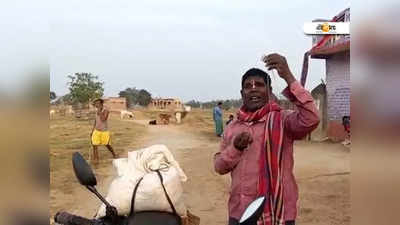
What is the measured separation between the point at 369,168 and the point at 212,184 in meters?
7.61

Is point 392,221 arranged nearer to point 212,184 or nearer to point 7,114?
point 7,114

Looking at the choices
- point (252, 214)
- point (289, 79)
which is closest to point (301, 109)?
point (289, 79)

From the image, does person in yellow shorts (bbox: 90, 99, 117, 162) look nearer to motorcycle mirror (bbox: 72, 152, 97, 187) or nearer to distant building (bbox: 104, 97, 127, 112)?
motorcycle mirror (bbox: 72, 152, 97, 187)

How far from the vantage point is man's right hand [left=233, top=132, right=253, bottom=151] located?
237cm

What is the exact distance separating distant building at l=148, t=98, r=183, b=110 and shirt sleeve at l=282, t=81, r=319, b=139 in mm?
35777

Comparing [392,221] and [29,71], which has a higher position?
[29,71]

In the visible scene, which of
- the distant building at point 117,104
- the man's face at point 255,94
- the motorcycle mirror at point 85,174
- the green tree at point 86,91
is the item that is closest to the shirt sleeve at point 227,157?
the man's face at point 255,94

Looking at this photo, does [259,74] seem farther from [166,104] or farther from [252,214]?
[166,104]

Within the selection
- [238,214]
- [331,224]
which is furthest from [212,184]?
[238,214]

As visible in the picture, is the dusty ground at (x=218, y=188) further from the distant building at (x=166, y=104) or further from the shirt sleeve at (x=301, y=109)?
the distant building at (x=166, y=104)

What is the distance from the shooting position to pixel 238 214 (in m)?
2.53

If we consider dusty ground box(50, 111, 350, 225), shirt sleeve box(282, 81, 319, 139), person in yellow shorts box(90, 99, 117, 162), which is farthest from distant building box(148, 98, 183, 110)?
shirt sleeve box(282, 81, 319, 139)

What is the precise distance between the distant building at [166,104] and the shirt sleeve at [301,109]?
117 feet

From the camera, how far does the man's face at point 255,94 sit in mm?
2520
